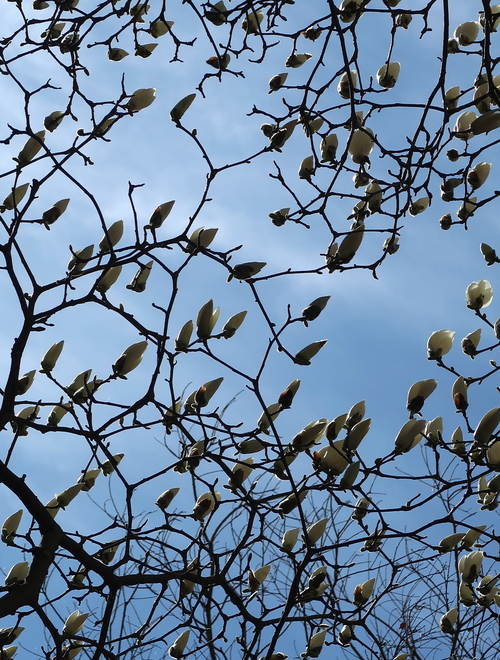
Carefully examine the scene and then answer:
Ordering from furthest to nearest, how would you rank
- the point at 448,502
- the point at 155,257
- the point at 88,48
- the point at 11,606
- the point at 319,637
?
the point at 448,502 < the point at 88,48 < the point at 319,637 < the point at 155,257 < the point at 11,606

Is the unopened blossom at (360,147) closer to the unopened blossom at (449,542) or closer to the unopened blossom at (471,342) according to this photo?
the unopened blossom at (471,342)

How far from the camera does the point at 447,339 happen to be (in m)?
1.54

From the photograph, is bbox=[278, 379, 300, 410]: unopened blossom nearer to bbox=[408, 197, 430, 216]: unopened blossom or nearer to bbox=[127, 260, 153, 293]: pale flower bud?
bbox=[127, 260, 153, 293]: pale flower bud

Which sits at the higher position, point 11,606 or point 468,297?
point 468,297

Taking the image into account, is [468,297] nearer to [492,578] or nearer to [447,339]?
[447,339]

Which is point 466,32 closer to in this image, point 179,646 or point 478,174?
point 478,174

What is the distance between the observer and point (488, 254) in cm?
162

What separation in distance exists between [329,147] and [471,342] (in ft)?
1.64

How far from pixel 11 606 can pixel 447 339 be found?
2.97 ft

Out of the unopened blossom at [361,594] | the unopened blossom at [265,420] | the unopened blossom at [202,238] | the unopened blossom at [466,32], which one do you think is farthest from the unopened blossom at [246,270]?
the unopened blossom at [466,32]

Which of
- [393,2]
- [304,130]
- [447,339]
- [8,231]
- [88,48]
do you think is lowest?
[447,339]

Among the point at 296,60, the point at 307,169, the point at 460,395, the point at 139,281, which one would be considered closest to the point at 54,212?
the point at 139,281

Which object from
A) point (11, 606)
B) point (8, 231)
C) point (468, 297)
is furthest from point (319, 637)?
point (8, 231)

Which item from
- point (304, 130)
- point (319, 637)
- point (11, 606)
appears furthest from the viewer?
point (304, 130)
